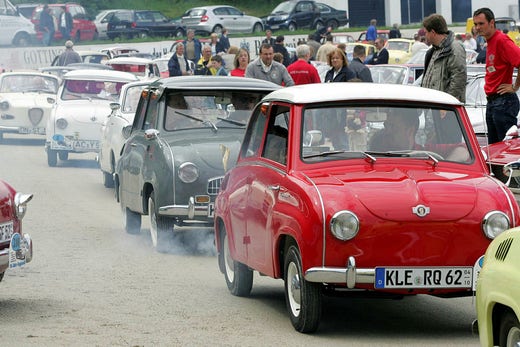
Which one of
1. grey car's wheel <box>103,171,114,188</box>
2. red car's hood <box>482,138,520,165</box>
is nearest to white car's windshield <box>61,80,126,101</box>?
grey car's wheel <box>103,171,114,188</box>

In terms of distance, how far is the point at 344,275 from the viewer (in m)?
7.49

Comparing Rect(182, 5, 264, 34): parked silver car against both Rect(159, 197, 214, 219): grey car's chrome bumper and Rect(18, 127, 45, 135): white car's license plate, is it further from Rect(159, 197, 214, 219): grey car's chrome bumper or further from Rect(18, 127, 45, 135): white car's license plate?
Rect(159, 197, 214, 219): grey car's chrome bumper

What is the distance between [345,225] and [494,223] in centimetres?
90

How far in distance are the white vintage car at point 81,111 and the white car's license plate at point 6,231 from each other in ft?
40.4

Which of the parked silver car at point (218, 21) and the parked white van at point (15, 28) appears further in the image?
the parked silver car at point (218, 21)

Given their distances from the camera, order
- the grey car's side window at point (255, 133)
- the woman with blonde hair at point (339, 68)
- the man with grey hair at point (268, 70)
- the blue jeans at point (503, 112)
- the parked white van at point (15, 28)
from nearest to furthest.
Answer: the grey car's side window at point (255, 133) < the blue jeans at point (503, 112) < the man with grey hair at point (268, 70) < the woman with blonde hair at point (339, 68) < the parked white van at point (15, 28)

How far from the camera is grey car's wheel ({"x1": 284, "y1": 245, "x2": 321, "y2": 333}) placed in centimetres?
764

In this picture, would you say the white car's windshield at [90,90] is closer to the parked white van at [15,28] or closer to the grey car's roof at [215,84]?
the grey car's roof at [215,84]

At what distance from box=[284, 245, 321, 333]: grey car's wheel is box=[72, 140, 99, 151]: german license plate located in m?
13.6

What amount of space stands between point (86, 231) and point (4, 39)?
37475 mm

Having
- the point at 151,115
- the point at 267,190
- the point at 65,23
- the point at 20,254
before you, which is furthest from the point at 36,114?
the point at 65,23

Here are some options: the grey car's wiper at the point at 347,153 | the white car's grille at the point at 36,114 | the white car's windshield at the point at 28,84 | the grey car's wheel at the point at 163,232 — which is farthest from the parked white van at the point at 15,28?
the grey car's wiper at the point at 347,153

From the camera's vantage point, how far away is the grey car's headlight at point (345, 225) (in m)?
7.52

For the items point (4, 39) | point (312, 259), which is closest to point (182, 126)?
point (312, 259)
